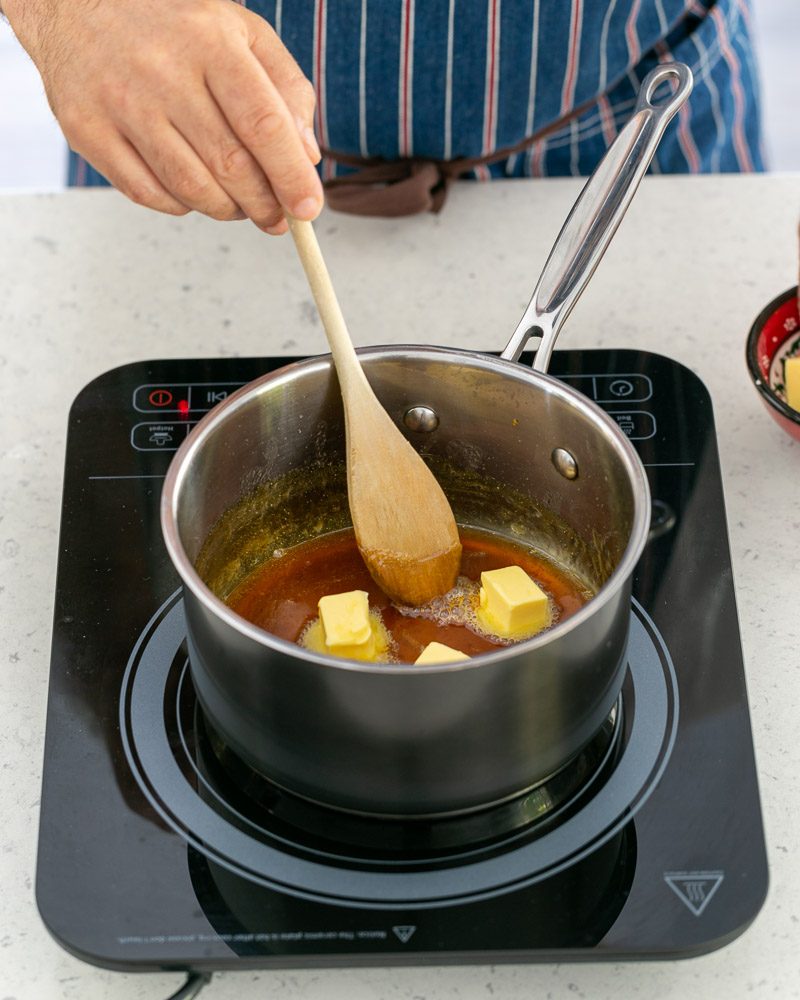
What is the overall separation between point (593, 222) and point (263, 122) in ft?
0.77

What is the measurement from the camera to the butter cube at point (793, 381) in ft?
2.97

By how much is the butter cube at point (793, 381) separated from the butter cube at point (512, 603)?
0.27 m

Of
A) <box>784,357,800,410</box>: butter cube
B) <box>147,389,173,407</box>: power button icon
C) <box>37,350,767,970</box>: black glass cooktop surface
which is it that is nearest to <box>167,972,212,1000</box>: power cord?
<box>37,350,767,970</box>: black glass cooktop surface

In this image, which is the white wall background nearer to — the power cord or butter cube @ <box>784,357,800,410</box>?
butter cube @ <box>784,357,800,410</box>

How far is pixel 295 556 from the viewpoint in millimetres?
863

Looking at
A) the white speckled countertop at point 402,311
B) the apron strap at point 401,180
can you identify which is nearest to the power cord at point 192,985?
the white speckled countertop at point 402,311

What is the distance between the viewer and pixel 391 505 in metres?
0.79

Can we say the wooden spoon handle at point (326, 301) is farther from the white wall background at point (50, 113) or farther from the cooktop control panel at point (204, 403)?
the white wall background at point (50, 113)

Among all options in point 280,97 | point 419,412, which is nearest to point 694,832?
point 419,412

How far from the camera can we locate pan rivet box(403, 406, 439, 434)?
82 cm

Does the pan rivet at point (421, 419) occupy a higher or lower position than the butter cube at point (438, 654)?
higher

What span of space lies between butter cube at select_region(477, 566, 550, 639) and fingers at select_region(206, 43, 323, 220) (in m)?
0.26

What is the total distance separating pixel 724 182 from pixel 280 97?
22.7 inches

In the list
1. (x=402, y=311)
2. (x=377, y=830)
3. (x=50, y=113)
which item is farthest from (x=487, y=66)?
(x=50, y=113)
